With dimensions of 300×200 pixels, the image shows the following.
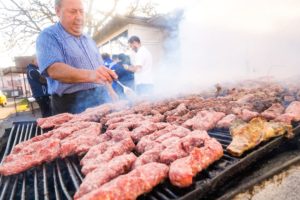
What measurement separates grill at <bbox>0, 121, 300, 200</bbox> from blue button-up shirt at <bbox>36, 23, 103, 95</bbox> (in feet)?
6.45

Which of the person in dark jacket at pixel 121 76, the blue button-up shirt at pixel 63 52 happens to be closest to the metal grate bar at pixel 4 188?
the blue button-up shirt at pixel 63 52

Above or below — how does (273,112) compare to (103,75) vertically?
below

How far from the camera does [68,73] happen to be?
346cm

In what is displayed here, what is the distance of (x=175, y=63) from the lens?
43.5ft

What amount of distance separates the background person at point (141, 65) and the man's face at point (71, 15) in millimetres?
2971

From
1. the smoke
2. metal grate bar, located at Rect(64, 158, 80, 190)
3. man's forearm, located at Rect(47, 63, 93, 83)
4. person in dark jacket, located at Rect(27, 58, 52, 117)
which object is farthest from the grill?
person in dark jacket, located at Rect(27, 58, 52, 117)

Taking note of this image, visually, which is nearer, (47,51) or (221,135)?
(221,135)

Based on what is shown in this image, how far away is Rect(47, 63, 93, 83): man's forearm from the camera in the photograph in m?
3.32

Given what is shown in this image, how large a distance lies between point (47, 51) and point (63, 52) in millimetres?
308

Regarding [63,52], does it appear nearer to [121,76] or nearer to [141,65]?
[141,65]

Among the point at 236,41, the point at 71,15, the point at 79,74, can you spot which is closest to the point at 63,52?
the point at 71,15

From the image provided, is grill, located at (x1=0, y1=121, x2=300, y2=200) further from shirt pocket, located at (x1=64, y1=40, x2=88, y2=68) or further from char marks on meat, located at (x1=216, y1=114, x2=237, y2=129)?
shirt pocket, located at (x1=64, y1=40, x2=88, y2=68)

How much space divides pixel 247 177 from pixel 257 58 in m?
8.41

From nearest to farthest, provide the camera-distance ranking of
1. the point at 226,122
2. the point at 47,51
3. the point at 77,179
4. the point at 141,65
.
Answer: the point at 77,179 < the point at 226,122 < the point at 47,51 < the point at 141,65
